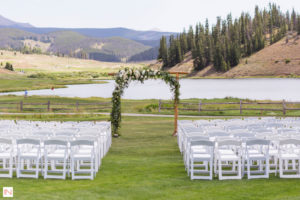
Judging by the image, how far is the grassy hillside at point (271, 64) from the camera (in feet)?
504

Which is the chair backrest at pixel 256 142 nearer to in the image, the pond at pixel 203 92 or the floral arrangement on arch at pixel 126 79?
the floral arrangement on arch at pixel 126 79

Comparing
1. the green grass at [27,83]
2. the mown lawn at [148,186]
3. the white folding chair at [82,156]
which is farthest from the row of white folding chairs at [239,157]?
the green grass at [27,83]

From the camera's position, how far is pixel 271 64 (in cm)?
15825

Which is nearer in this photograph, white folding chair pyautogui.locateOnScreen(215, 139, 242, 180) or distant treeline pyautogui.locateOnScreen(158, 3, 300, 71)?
white folding chair pyautogui.locateOnScreen(215, 139, 242, 180)

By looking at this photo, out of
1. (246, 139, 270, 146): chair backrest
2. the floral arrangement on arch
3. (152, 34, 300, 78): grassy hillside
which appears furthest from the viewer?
(152, 34, 300, 78): grassy hillside

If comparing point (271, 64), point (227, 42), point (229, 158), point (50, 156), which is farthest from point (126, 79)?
point (227, 42)

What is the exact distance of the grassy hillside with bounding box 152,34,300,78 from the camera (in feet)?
504

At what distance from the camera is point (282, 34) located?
594 ft

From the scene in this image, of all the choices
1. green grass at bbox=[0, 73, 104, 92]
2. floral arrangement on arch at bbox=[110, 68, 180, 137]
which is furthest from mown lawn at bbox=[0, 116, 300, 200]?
green grass at bbox=[0, 73, 104, 92]

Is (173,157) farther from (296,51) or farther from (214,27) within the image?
(214,27)

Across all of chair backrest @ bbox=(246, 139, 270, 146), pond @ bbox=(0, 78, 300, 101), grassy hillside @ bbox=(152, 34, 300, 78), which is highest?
grassy hillside @ bbox=(152, 34, 300, 78)

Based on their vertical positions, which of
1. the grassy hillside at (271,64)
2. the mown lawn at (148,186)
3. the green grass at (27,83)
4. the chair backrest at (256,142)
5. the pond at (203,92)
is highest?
the grassy hillside at (271,64)

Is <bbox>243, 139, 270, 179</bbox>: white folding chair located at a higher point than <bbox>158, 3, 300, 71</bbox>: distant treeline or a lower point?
lower

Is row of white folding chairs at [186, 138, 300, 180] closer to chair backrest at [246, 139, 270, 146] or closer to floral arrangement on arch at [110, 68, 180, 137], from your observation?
chair backrest at [246, 139, 270, 146]
